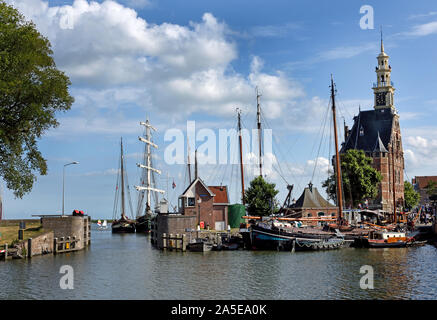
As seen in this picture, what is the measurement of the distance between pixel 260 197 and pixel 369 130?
56.9 metres

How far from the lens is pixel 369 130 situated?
393ft

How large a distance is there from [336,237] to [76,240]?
30024 millimetres

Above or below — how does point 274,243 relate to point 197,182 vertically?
below

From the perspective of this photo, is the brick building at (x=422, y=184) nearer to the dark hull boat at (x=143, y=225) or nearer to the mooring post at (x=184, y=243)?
the dark hull boat at (x=143, y=225)

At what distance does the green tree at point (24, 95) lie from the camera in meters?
34.6

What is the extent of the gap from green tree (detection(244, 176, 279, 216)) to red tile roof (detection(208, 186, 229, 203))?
3.97 meters

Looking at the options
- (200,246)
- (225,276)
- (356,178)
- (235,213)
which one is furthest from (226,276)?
(356,178)

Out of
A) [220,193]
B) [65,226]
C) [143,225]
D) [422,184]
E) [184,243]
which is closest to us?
[65,226]

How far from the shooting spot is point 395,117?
124 m

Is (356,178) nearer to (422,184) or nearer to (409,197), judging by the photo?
(409,197)
